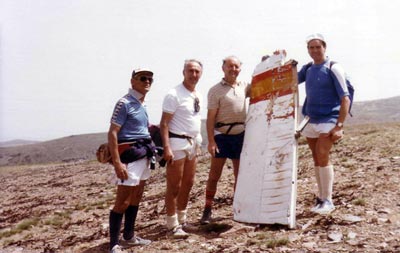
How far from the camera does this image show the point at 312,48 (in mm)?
6125

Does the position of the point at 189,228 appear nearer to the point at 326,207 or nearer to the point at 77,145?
the point at 326,207

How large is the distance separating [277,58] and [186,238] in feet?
11.0

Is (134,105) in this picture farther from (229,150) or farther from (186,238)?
(186,238)

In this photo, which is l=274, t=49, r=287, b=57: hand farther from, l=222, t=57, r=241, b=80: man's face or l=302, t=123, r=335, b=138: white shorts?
l=302, t=123, r=335, b=138: white shorts

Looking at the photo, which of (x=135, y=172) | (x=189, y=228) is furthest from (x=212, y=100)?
(x=189, y=228)

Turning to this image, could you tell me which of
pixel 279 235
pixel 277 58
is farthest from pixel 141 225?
pixel 277 58

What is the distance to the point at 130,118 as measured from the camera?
5.75 meters

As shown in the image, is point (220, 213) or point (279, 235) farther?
point (220, 213)

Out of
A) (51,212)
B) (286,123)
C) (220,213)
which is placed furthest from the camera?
(51,212)

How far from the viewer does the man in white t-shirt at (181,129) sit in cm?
605

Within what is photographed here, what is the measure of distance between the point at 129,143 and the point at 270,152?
2.25 metres

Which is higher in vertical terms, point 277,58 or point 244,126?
point 277,58

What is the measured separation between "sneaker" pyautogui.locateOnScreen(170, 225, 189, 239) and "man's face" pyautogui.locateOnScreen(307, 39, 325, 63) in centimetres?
355

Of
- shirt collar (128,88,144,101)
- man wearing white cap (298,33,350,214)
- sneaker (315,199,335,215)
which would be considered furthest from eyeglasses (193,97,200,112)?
sneaker (315,199,335,215)
